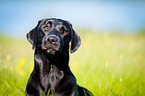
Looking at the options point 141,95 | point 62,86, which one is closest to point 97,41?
point 141,95

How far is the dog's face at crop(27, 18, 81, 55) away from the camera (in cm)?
314

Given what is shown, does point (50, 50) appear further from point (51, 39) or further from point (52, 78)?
point (52, 78)

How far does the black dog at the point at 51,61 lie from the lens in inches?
126

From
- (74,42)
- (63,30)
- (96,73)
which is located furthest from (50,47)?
(96,73)

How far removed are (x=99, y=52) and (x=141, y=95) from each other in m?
2.85

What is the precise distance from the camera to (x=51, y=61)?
347 cm

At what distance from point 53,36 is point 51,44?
14 cm

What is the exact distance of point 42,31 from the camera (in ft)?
11.1

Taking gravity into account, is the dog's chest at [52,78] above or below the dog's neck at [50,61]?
below

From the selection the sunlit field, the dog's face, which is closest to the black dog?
the dog's face

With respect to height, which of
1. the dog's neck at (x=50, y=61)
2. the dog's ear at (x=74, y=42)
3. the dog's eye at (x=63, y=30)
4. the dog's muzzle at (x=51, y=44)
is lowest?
the dog's neck at (x=50, y=61)

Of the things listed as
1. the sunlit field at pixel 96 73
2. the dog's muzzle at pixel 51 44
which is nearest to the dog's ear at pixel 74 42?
the dog's muzzle at pixel 51 44

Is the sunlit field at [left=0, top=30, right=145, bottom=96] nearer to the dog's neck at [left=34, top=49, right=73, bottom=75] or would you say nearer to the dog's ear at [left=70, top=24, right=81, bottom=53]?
the dog's neck at [left=34, top=49, right=73, bottom=75]

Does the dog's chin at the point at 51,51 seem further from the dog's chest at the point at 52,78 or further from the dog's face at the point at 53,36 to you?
the dog's chest at the point at 52,78
